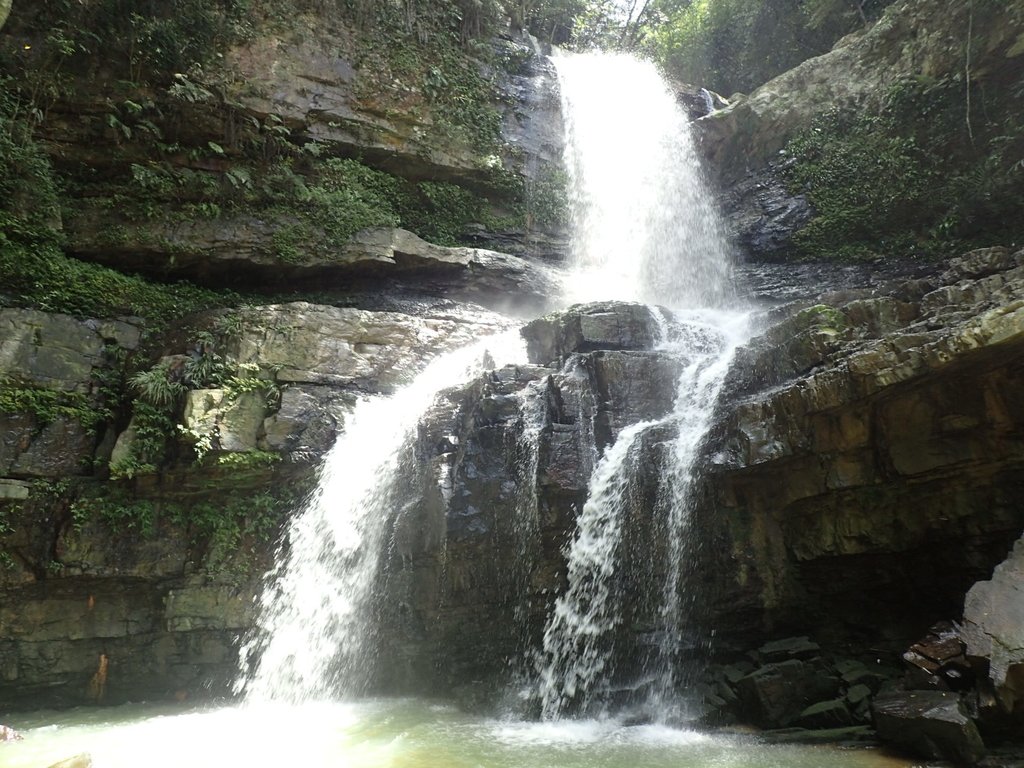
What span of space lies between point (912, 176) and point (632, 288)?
236 inches

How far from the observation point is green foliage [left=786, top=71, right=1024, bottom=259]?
11133 millimetres

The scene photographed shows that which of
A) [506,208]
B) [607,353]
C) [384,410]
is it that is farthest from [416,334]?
[506,208]

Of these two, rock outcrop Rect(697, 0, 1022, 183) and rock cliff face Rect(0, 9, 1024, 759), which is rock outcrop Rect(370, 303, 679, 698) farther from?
rock outcrop Rect(697, 0, 1022, 183)

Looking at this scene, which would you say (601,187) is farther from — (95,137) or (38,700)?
(38,700)

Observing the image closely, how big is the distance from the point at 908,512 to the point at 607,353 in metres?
4.06

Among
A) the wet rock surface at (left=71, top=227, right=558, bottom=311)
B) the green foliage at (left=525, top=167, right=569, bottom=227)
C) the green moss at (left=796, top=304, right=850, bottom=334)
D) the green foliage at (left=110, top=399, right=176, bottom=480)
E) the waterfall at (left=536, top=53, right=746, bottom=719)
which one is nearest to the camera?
the waterfall at (left=536, top=53, right=746, bottom=719)

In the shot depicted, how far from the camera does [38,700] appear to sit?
337 inches

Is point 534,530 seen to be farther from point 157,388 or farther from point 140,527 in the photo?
point 157,388

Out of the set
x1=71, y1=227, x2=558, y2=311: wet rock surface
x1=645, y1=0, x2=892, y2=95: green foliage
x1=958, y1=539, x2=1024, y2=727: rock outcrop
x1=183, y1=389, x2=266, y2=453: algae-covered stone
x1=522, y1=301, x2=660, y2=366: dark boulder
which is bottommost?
x1=958, y1=539, x2=1024, y2=727: rock outcrop

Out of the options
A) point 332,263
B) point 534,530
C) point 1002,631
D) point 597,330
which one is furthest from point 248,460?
point 1002,631

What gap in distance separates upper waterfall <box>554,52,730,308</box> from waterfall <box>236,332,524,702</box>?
20.9ft

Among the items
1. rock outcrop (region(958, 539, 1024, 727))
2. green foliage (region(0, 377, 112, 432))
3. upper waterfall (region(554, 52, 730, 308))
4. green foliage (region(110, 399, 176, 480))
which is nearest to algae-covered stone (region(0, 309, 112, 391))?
green foliage (region(0, 377, 112, 432))

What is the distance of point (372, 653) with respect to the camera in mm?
8430

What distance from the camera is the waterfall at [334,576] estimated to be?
8.48 metres
